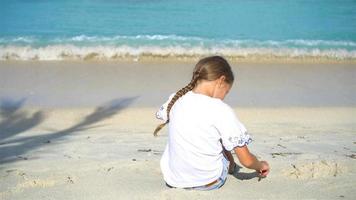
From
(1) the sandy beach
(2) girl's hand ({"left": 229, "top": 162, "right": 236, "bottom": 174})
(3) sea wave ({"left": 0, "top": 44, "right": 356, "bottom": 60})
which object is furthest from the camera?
(3) sea wave ({"left": 0, "top": 44, "right": 356, "bottom": 60})

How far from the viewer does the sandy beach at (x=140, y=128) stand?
4230 millimetres

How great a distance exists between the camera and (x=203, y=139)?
3934 millimetres

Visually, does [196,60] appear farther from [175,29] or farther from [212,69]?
[212,69]

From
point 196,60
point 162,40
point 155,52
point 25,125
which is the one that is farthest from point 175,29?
point 25,125

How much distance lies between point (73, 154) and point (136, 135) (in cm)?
170

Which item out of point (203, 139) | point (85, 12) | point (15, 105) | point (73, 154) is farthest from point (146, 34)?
point (203, 139)

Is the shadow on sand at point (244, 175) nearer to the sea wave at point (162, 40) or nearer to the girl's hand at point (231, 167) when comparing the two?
the girl's hand at point (231, 167)

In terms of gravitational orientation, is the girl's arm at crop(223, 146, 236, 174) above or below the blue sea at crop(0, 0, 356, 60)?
above

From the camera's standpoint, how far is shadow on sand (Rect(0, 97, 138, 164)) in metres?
6.08

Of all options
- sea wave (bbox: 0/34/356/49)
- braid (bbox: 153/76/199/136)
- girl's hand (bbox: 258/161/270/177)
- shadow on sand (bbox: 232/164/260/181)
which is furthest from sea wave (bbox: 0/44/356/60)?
girl's hand (bbox: 258/161/270/177)

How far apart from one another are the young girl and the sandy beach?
13cm

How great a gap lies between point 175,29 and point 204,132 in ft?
51.0

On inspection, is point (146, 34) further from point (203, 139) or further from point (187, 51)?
point (203, 139)

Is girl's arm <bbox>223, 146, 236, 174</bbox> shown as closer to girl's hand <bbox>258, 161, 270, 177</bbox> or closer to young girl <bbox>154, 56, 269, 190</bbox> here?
young girl <bbox>154, 56, 269, 190</bbox>
